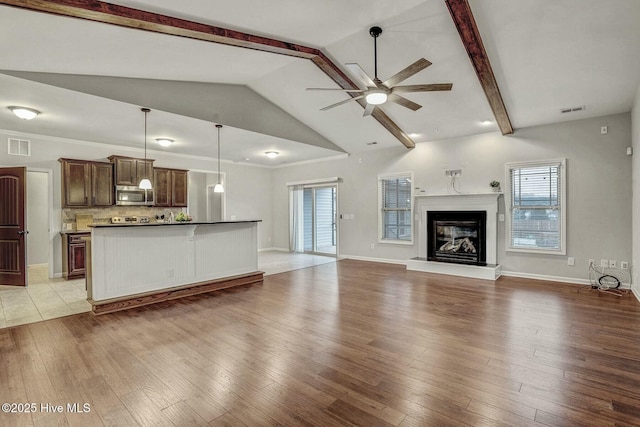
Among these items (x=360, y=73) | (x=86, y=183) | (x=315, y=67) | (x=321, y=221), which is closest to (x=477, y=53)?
(x=360, y=73)

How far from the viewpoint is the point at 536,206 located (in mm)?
5762

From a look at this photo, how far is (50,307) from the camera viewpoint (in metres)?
4.28

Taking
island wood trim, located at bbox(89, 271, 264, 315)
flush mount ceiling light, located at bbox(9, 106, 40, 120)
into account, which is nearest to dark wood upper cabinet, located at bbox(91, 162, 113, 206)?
flush mount ceiling light, located at bbox(9, 106, 40, 120)

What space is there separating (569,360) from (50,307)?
6002 mm

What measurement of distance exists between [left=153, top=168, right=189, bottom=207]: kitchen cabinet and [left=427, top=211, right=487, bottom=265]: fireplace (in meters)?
5.93

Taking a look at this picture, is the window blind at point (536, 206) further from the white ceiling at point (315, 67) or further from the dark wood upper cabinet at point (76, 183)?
the dark wood upper cabinet at point (76, 183)

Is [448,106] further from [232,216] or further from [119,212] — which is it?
[119,212]

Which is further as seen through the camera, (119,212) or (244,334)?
(119,212)

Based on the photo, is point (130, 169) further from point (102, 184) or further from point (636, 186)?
point (636, 186)

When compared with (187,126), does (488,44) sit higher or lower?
higher

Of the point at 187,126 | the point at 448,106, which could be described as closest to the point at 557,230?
the point at 448,106

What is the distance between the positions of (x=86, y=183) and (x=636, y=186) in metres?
9.43

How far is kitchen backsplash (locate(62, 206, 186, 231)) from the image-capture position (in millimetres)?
6307

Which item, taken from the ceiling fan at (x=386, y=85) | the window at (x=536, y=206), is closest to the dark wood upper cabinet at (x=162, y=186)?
the ceiling fan at (x=386, y=85)
